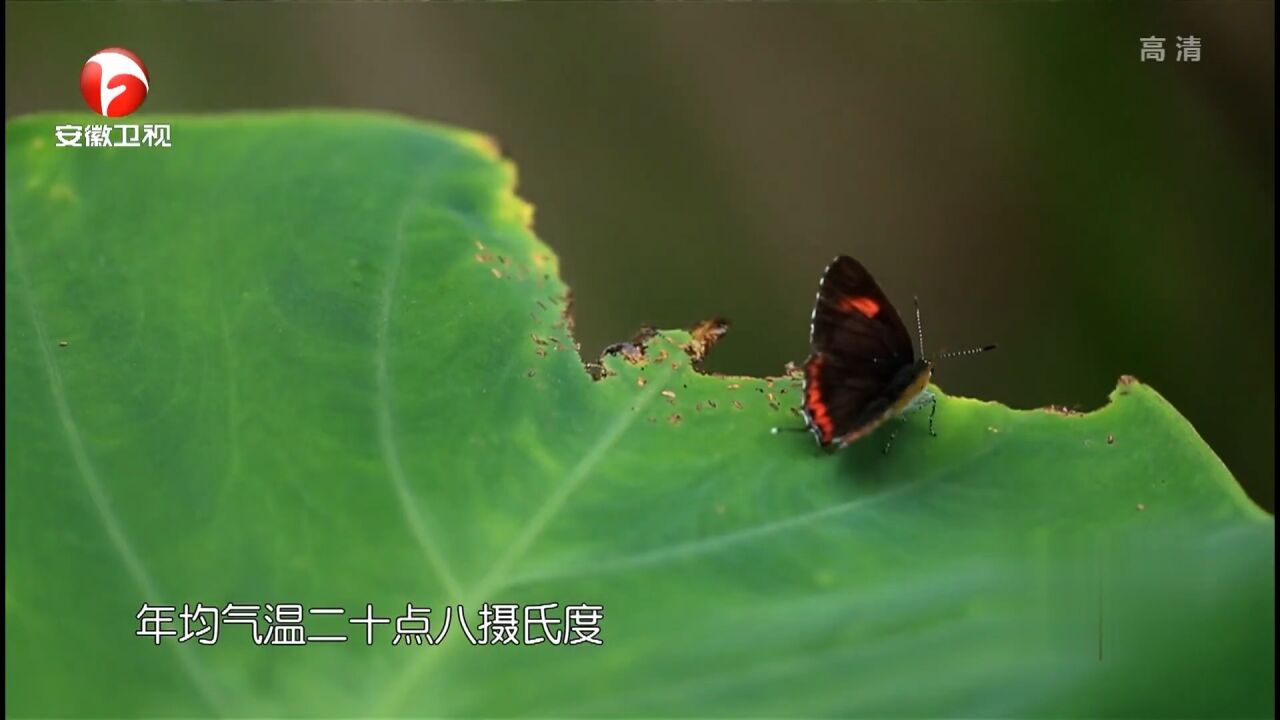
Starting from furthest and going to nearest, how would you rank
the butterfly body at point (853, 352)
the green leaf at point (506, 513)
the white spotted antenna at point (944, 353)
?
the white spotted antenna at point (944, 353) < the butterfly body at point (853, 352) < the green leaf at point (506, 513)

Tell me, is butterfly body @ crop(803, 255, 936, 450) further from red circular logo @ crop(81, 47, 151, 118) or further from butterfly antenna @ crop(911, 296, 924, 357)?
red circular logo @ crop(81, 47, 151, 118)

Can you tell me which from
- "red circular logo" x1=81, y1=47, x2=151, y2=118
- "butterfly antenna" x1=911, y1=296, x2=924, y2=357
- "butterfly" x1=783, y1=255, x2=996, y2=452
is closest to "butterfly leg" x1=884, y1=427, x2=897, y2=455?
"butterfly" x1=783, y1=255, x2=996, y2=452

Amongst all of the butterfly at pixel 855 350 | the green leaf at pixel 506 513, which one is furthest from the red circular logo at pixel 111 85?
the butterfly at pixel 855 350

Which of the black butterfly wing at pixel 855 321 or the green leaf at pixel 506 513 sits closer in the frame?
the green leaf at pixel 506 513

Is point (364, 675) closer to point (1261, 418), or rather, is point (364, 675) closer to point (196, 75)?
point (196, 75)

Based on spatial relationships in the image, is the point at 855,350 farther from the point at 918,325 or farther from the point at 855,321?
the point at 918,325

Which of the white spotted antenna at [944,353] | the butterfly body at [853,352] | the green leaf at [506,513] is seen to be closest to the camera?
the green leaf at [506,513]

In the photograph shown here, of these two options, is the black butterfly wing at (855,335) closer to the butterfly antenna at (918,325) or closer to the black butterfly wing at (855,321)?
the black butterfly wing at (855,321)
